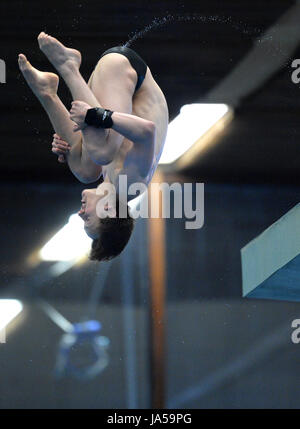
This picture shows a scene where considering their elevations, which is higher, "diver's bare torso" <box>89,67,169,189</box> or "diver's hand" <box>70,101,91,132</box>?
"diver's bare torso" <box>89,67,169,189</box>

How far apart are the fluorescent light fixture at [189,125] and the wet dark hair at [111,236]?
444cm

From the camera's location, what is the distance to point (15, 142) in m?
9.03

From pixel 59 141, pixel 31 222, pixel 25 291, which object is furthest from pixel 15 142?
pixel 59 141

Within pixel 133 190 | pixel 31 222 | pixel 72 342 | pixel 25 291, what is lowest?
pixel 133 190

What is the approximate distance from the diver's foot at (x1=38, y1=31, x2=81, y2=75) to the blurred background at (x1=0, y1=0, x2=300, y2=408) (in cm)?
363

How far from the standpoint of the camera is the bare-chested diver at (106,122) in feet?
12.8

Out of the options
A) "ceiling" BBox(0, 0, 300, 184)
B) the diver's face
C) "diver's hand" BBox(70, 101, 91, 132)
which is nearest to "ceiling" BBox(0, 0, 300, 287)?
"ceiling" BBox(0, 0, 300, 184)

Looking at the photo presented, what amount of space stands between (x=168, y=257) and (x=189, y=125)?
1348 millimetres

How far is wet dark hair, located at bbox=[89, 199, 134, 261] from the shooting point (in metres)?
4.27

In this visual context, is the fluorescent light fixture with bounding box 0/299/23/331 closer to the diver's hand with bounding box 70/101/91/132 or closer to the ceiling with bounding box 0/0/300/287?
the ceiling with bounding box 0/0/300/287

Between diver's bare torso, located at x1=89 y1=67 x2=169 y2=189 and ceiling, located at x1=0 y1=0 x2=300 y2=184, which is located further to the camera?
ceiling, located at x1=0 y1=0 x2=300 y2=184

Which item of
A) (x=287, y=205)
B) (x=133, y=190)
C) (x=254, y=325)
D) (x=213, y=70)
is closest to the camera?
(x=133, y=190)
